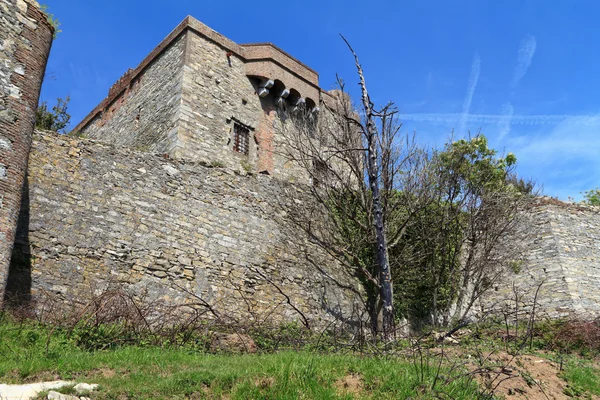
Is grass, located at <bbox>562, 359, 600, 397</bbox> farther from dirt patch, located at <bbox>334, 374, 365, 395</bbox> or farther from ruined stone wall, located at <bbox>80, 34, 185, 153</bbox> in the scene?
ruined stone wall, located at <bbox>80, 34, 185, 153</bbox>

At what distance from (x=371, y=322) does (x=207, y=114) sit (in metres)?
9.47

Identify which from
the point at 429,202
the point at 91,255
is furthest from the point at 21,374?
the point at 429,202

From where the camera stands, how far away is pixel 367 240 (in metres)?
14.6

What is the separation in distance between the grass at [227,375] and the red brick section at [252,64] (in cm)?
1509

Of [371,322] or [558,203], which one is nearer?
[371,322]

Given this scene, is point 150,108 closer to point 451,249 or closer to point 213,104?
point 213,104

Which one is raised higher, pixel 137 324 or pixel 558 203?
pixel 558 203

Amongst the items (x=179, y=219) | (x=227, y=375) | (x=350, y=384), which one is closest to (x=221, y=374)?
(x=227, y=375)

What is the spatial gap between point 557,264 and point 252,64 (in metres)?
13.5

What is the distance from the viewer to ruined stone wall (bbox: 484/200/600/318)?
16.5 metres

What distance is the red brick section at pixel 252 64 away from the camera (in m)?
19.9

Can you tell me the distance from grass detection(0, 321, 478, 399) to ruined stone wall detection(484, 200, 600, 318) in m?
11.0

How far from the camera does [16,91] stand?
8.92m

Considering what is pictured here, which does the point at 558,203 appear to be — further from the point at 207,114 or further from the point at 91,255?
the point at 91,255
